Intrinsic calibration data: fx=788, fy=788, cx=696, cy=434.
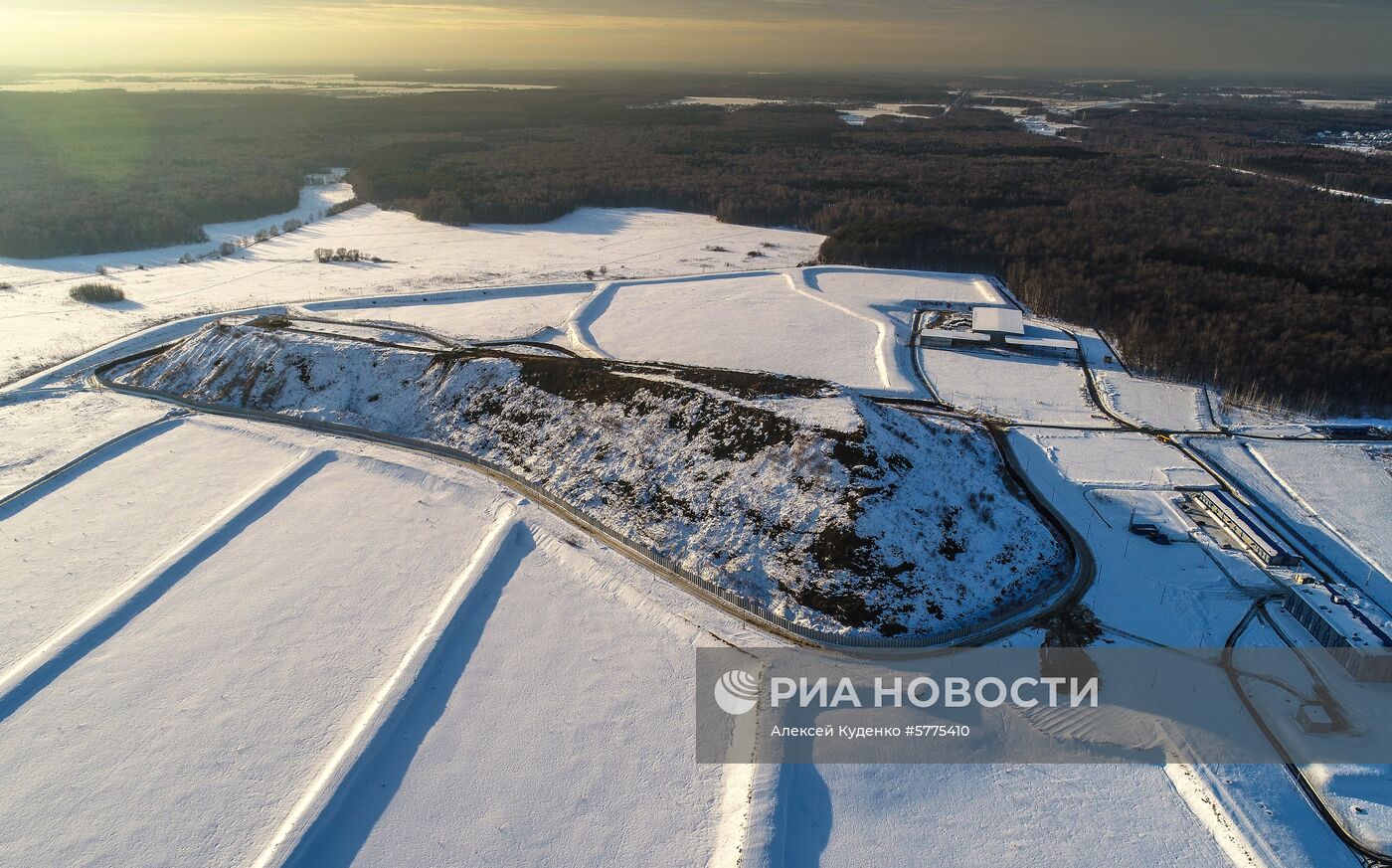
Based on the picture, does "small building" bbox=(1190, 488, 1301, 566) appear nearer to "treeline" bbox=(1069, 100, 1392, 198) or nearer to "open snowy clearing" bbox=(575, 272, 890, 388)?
"open snowy clearing" bbox=(575, 272, 890, 388)

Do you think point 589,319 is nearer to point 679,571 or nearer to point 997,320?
point 997,320

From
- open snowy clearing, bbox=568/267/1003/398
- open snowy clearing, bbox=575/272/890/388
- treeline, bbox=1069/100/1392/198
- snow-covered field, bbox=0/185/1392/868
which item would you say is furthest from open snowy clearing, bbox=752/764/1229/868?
treeline, bbox=1069/100/1392/198

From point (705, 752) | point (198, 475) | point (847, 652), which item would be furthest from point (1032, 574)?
point (198, 475)

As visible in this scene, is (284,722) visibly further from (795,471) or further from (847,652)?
(795,471)

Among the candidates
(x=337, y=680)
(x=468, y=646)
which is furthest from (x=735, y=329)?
(x=337, y=680)

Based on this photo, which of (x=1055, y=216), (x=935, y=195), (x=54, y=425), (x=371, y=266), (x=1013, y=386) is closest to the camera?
(x=54, y=425)

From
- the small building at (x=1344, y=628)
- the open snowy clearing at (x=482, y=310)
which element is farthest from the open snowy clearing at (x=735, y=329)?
the small building at (x=1344, y=628)
